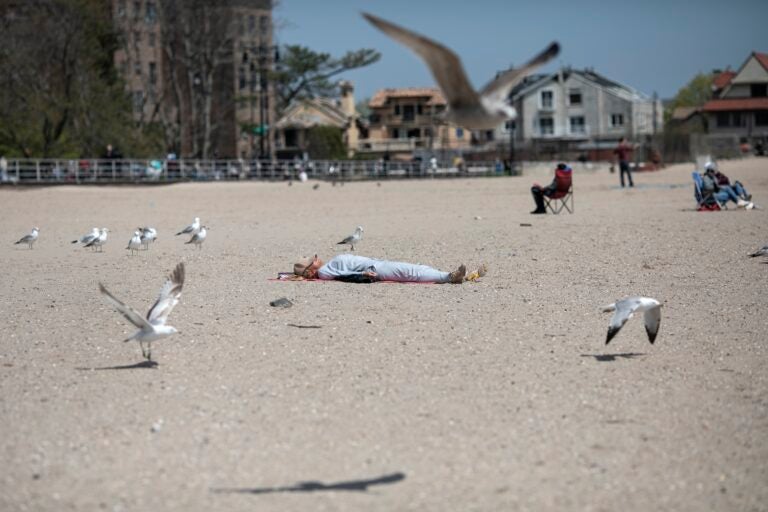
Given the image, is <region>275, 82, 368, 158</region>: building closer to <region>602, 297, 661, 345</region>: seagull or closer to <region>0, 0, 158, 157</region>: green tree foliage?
<region>0, 0, 158, 157</region>: green tree foliage

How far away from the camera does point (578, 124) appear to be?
3770 inches

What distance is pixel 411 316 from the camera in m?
11.9

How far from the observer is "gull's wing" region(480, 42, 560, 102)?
8.71 m

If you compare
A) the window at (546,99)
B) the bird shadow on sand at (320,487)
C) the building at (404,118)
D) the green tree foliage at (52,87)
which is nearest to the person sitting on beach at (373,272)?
the bird shadow on sand at (320,487)

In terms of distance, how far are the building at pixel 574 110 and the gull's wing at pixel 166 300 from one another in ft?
278

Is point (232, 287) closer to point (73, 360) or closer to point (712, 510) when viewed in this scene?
point (73, 360)

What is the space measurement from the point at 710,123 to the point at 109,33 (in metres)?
51.2

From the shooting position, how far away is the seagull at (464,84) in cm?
808

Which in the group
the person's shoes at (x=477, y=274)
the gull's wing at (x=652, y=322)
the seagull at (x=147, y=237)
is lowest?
the gull's wing at (x=652, y=322)

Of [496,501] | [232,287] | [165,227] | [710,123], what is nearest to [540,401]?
[496,501]

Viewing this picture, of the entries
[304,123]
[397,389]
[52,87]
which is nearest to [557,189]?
[397,389]

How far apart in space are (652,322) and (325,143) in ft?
233

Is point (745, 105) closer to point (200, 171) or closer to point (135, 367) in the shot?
point (200, 171)

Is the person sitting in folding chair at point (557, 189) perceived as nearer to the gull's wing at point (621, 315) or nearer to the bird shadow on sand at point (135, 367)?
the gull's wing at point (621, 315)
